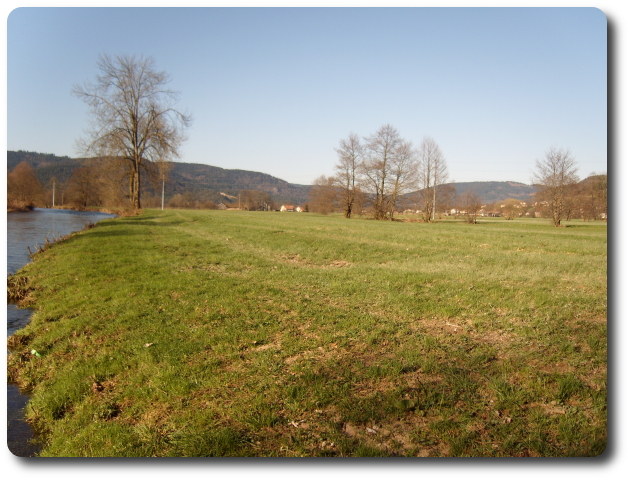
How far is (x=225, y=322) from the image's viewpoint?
602cm

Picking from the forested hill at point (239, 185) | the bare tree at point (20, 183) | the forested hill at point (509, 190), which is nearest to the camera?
the bare tree at point (20, 183)

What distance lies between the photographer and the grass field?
3250 mm

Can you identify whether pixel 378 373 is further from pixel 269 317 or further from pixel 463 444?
pixel 269 317

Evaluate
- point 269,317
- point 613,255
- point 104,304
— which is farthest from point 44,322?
point 613,255

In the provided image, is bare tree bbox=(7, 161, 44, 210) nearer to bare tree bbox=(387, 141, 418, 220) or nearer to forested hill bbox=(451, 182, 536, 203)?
forested hill bbox=(451, 182, 536, 203)

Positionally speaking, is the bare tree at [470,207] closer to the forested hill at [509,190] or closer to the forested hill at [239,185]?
the forested hill at [509,190]

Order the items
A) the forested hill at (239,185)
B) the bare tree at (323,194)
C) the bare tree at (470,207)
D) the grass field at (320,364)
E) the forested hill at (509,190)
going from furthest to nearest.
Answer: the forested hill at (239,185)
the bare tree at (323,194)
the bare tree at (470,207)
the forested hill at (509,190)
the grass field at (320,364)

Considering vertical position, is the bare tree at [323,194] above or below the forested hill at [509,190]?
above

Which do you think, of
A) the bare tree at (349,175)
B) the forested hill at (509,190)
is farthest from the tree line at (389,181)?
the forested hill at (509,190)

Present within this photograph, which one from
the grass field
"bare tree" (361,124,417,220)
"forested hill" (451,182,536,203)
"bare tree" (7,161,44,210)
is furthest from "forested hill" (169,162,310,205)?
the grass field

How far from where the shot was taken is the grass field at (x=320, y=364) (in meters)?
3.25

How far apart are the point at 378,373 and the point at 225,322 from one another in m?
2.82

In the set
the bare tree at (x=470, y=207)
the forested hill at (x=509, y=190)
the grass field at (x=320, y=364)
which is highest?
the bare tree at (x=470, y=207)

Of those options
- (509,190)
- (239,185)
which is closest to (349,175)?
(509,190)
